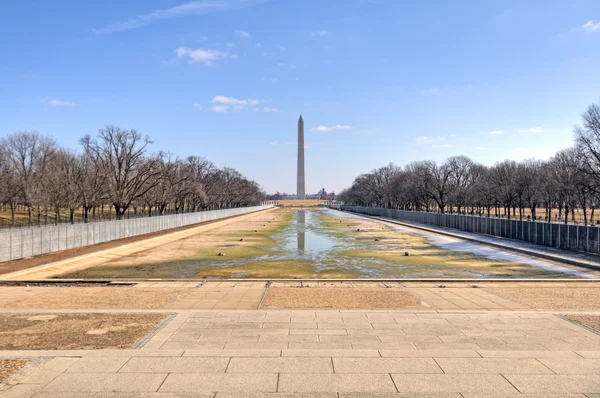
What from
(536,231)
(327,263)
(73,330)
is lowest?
(327,263)

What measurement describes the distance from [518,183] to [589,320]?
72.6 m

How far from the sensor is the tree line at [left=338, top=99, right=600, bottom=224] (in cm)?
5472

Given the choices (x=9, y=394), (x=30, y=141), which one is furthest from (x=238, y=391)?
(x=30, y=141)

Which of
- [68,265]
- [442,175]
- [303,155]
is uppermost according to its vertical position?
[303,155]

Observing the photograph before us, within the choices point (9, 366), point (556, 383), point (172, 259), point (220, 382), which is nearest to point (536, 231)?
point (172, 259)

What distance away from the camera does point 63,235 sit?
31984 mm

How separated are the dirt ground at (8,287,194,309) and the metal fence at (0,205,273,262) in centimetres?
1380

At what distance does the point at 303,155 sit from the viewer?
6826 inches

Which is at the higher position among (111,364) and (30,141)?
(30,141)

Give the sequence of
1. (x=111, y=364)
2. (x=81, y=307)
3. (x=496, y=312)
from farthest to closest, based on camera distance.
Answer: (x=81, y=307) → (x=496, y=312) → (x=111, y=364)

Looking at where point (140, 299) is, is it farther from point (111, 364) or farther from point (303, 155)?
point (303, 155)

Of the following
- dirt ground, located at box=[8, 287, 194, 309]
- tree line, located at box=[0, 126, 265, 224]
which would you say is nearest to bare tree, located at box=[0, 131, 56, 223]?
tree line, located at box=[0, 126, 265, 224]

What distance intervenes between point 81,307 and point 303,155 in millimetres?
162056

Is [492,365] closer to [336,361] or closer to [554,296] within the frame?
[336,361]
